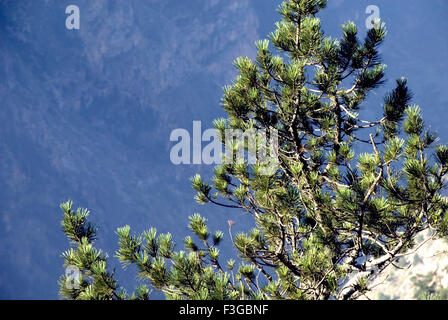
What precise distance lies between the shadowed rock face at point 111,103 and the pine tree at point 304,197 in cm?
5462

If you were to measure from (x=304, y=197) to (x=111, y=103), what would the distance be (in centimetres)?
6892

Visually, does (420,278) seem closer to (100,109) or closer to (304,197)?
(100,109)

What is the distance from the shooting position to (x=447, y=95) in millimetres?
78375

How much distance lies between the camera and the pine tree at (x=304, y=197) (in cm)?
398

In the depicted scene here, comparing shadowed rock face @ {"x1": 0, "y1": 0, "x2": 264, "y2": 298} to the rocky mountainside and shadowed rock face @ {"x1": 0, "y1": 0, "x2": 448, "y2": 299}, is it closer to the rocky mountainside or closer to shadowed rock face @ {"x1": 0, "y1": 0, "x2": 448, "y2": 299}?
shadowed rock face @ {"x1": 0, "y1": 0, "x2": 448, "y2": 299}

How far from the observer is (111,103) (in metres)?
70.6

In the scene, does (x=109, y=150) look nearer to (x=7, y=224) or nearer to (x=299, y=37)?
(x=7, y=224)

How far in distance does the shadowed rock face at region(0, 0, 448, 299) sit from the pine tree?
54.6 metres

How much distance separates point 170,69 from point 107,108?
41.8ft

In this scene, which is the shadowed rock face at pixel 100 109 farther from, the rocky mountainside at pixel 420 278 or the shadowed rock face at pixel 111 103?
the rocky mountainside at pixel 420 278

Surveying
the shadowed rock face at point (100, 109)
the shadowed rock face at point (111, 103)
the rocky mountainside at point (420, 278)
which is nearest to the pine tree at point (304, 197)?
the rocky mountainside at point (420, 278)

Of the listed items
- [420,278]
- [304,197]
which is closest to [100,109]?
[420,278]

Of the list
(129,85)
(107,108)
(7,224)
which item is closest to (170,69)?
(129,85)

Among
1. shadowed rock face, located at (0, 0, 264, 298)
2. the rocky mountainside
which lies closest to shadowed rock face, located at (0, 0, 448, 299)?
shadowed rock face, located at (0, 0, 264, 298)
